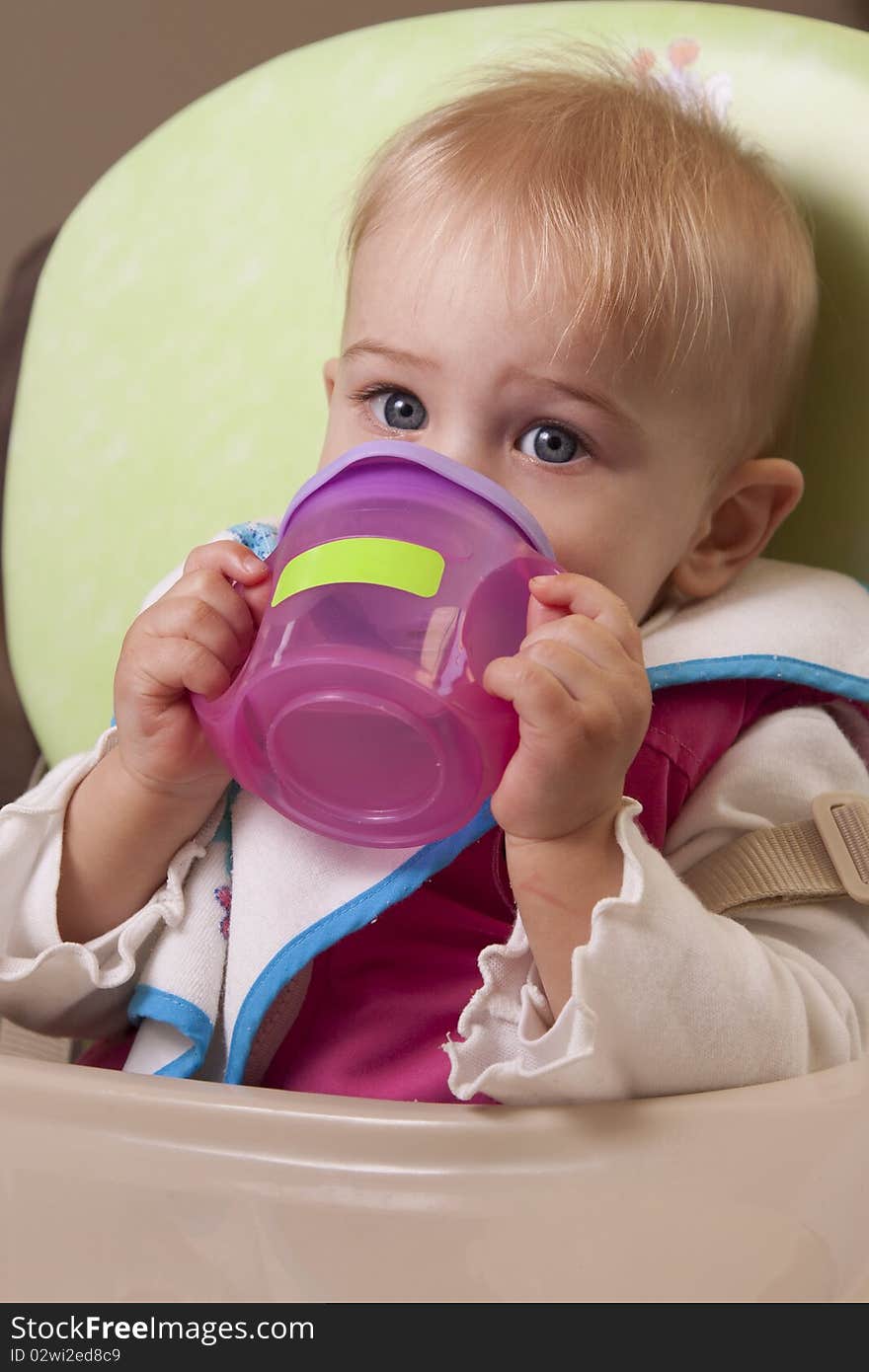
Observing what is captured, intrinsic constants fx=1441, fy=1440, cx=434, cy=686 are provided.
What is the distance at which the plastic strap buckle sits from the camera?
690 millimetres

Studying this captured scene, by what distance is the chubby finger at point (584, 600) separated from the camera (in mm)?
610

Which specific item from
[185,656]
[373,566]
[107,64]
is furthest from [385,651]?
[107,64]

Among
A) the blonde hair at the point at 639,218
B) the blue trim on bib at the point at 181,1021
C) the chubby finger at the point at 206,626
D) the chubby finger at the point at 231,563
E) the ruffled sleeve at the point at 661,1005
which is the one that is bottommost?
the blue trim on bib at the point at 181,1021

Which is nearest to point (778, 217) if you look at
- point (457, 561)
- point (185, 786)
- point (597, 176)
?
point (597, 176)

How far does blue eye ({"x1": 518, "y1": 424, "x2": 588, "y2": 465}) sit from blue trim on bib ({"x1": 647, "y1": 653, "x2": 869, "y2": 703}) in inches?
4.9

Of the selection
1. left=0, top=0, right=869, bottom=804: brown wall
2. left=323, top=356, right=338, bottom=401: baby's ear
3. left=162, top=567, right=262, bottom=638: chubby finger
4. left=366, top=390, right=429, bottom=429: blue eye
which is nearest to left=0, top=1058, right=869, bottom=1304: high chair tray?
left=162, top=567, right=262, bottom=638: chubby finger

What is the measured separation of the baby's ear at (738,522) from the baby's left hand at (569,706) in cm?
23

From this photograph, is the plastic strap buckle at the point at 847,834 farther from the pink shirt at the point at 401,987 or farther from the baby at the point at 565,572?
the pink shirt at the point at 401,987

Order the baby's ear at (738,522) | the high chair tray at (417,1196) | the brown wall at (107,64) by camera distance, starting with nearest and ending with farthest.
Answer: the high chair tray at (417,1196)
the baby's ear at (738,522)
the brown wall at (107,64)

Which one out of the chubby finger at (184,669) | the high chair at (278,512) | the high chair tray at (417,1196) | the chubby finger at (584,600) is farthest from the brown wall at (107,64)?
the high chair tray at (417,1196)

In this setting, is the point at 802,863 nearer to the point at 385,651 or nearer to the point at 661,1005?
the point at 661,1005

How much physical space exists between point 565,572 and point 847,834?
190mm

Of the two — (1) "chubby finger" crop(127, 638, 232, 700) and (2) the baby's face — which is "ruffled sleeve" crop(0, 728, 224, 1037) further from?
(2) the baby's face
